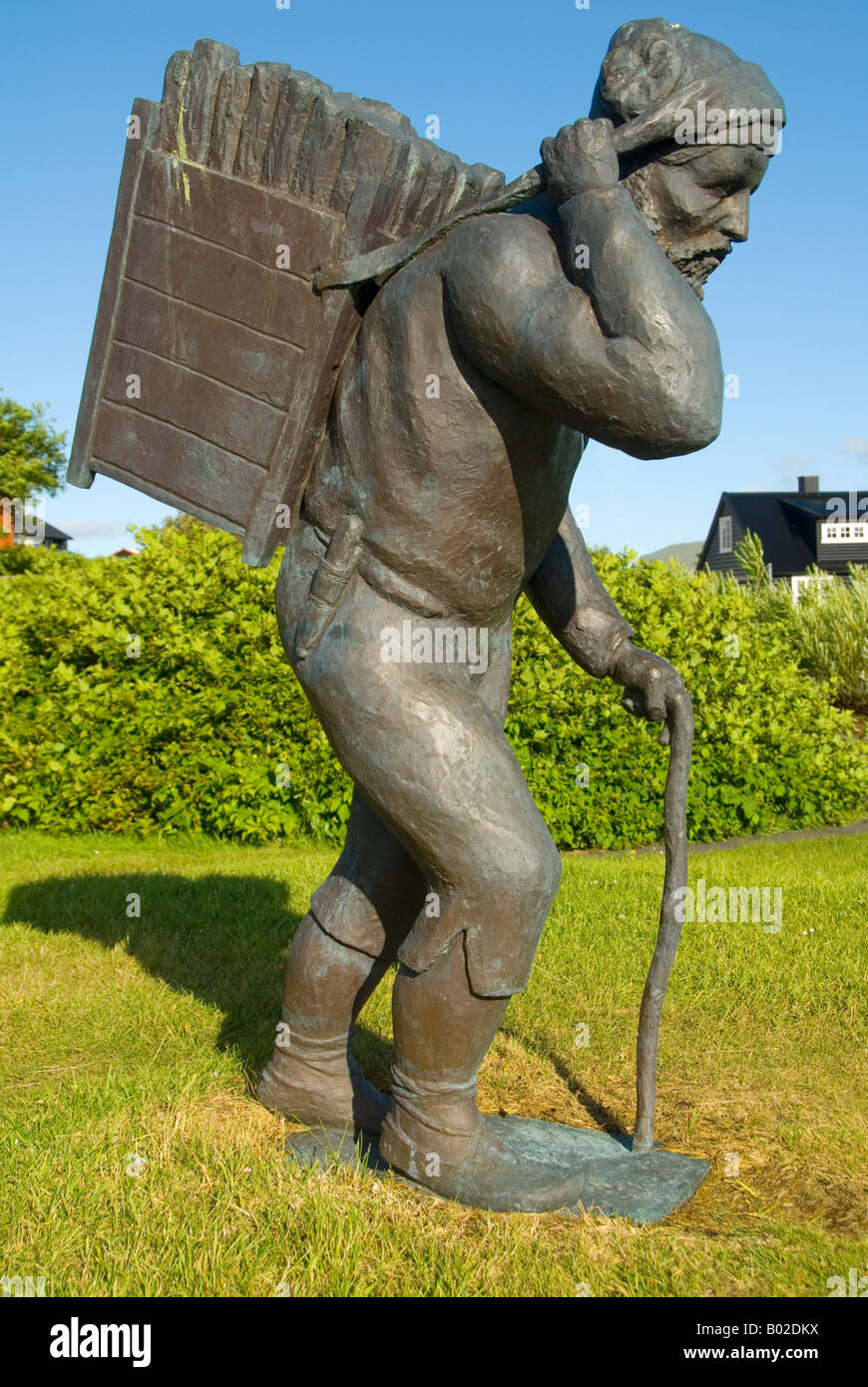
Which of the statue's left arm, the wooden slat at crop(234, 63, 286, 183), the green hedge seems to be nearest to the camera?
the wooden slat at crop(234, 63, 286, 183)

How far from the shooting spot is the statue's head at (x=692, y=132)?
7.75 feet

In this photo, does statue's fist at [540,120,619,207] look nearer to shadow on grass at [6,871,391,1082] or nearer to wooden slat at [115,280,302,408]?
wooden slat at [115,280,302,408]

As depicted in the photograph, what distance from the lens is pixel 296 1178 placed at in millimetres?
2758

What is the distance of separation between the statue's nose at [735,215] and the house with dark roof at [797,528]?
21.0 m

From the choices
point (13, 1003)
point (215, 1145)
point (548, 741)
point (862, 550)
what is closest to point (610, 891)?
point (548, 741)

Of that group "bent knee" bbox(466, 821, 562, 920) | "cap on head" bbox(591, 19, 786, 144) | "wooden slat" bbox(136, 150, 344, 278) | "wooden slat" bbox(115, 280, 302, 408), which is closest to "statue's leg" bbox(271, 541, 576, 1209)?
"bent knee" bbox(466, 821, 562, 920)

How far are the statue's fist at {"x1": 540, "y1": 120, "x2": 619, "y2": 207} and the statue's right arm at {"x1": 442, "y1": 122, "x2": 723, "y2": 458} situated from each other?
0.9 inches

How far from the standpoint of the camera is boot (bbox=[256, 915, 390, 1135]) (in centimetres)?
308

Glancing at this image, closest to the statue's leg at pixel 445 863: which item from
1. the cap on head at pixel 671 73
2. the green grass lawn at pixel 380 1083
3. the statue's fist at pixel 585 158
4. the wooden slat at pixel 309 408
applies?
the green grass lawn at pixel 380 1083

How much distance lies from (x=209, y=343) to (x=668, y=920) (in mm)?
1730

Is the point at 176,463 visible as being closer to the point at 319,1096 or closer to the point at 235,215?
the point at 235,215

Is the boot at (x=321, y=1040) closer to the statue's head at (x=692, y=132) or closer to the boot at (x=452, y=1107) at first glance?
the boot at (x=452, y=1107)
